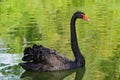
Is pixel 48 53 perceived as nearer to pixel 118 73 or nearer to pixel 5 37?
pixel 118 73

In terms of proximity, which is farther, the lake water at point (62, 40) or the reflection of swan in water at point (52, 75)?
the lake water at point (62, 40)

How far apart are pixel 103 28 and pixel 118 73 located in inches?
174

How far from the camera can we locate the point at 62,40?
11.1 m

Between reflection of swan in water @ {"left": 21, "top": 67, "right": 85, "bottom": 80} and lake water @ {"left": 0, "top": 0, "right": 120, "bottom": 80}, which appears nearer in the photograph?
reflection of swan in water @ {"left": 21, "top": 67, "right": 85, "bottom": 80}

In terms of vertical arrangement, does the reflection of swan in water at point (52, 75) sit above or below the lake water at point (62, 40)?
below

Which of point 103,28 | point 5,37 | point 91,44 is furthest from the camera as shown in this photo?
point 103,28

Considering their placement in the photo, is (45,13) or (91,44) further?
(45,13)

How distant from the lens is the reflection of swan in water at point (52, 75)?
27.0 ft

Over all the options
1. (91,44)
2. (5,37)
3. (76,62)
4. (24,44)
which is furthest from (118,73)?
(5,37)

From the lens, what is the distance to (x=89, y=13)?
52.9 ft

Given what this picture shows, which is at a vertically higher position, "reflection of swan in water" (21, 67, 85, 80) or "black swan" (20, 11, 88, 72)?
"black swan" (20, 11, 88, 72)

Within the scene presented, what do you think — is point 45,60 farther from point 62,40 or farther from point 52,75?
point 62,40

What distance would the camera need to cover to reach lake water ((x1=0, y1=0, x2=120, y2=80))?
834 cm

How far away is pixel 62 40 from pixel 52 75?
2.70 meters
